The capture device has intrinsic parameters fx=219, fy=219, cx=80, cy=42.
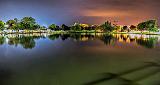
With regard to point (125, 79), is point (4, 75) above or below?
above

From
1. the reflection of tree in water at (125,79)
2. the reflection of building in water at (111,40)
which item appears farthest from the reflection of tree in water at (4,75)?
the reflection of building in water at (111,40)

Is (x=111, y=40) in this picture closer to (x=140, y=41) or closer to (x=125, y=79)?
(x=140, y=41)

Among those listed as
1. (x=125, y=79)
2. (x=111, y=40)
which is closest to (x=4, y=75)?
(x=125, y=79)

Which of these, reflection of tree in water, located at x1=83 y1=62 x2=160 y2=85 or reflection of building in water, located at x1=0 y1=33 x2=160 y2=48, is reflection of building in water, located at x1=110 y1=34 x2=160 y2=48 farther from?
reflection of tree in water, located at x1=83 y1=62 x2=160 y2=85

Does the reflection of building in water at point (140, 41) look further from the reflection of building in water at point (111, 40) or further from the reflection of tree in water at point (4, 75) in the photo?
the reflection of tree in water at point (4, 75)

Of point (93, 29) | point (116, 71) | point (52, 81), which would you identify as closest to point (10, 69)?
point (52, 81)

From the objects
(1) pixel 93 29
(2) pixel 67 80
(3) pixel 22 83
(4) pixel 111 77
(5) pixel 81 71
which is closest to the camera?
(3) pixel 22 83

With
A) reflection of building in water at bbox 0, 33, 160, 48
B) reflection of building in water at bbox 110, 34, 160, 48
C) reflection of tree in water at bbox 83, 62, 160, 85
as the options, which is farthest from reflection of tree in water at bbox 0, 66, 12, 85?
reflection of building in water at bbox 110, 34, 160, 48

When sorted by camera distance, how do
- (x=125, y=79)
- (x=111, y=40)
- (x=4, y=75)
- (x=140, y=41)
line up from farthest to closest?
(x=111, y=40) → (x=140, y=41) → (x=4, y=75) → (x=125, y=79)

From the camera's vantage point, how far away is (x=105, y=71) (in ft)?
25.5

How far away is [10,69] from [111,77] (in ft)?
11.9

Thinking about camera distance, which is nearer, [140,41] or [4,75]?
[4,75]

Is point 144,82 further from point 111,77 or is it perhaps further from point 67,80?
point 67,80

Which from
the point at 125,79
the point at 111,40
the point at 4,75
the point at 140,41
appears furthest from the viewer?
the point at 111,40
